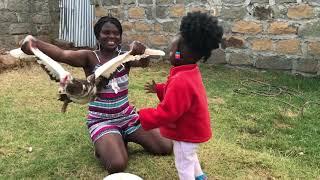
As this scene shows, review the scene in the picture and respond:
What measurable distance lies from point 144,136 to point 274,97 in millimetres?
2465

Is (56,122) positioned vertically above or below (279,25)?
below

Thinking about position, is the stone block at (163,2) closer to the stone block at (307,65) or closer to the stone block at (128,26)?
the stone block at (128,26)

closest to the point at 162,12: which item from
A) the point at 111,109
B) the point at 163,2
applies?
the point at 163,2

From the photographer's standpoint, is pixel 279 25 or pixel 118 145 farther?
pixel 279 25

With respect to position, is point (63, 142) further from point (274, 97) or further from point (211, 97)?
point (274, 97)

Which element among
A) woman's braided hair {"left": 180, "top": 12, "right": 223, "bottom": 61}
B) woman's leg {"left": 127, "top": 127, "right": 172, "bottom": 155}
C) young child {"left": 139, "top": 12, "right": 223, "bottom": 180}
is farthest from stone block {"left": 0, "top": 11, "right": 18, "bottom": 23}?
woman's braided hair {"left": 180, "top": 12, "right": 223, "bottom": 61}

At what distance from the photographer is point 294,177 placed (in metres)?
3.62

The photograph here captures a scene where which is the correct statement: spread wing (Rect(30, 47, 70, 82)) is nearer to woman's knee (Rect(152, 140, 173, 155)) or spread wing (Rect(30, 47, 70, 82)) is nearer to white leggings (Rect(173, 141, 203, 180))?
white leggings (Rect(173, 141, 203, 180))

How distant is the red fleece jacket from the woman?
0.58 metres

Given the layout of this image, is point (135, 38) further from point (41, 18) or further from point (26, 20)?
point (26, 20)

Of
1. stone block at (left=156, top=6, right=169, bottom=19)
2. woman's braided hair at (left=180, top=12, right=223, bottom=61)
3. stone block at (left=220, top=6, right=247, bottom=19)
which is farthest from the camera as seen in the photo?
stone block at (left=156, top=6, right=169, bottom=19)

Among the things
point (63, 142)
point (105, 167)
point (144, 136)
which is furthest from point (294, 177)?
point (63, 142)

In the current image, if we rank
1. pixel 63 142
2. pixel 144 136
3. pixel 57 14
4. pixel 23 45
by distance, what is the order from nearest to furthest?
pixel 23 45, pixel 144 136, pixel 63 142, pixel 57 14

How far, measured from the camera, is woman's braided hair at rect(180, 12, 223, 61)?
2.86m
